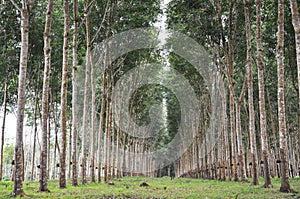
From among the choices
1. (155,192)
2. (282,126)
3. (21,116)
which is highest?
(21,116)

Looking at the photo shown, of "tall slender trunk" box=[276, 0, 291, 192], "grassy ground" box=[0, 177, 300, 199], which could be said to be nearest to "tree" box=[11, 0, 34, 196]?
"grassy ground" box=[0, 177, 300, 199]

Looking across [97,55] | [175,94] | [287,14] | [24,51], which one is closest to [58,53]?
[97,55]

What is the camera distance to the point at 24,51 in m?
9.85

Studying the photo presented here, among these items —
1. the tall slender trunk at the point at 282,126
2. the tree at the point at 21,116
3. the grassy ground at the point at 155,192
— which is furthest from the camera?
the tall slender trunk at the point at 282,126

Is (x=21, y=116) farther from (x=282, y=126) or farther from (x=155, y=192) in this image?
(x=282, y=126)

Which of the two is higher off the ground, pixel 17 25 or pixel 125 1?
pixel 125 1

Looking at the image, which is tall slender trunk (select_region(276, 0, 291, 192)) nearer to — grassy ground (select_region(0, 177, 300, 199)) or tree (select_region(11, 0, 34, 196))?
grassy ground (select_region(0, 177, 300, 199))

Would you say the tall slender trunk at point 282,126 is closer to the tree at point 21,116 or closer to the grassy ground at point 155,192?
the grassy ground at point 155,192

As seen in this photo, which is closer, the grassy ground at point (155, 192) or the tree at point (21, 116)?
the tree at point (21, 116)

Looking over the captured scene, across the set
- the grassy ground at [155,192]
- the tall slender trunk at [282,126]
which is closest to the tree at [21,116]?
the grassy ground at [155,192]

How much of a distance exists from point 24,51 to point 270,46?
15966mm

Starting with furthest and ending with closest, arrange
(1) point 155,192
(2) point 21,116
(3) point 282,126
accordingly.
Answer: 1. (1) point 155,192
2. (3) point 282,126
3. (2) point 21,116

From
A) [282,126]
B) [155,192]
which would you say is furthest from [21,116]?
[282,126]

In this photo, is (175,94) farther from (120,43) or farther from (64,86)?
(64,86)
